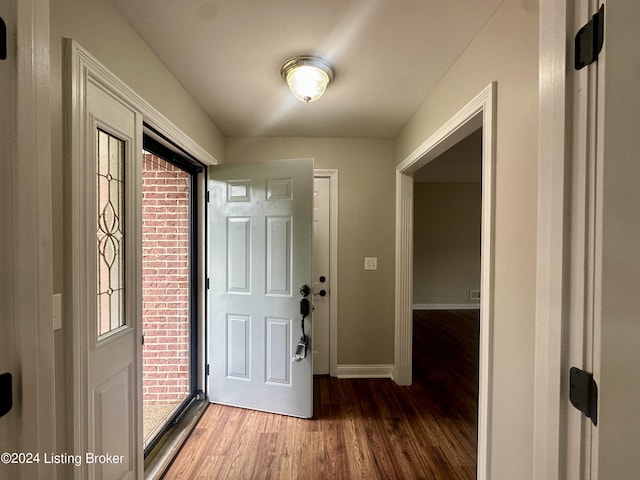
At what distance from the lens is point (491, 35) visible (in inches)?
46.3

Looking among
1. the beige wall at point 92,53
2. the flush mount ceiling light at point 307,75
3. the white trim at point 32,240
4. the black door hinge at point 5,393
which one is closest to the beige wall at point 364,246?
the flush mount ceiling light at point 307,75

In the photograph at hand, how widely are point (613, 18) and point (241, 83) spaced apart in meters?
1.72

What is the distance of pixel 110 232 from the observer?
1.22 meters

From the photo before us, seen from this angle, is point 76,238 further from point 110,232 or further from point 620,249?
point 620,249

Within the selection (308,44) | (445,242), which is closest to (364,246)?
(308,44)

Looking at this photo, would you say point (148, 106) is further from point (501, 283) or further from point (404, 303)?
point (404, 303)

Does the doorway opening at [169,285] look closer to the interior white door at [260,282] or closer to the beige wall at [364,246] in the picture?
the interior white door at [260,282]

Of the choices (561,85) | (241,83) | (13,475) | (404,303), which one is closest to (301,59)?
(241,83)

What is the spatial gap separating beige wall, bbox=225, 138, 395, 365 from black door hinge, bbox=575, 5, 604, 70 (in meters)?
2.12

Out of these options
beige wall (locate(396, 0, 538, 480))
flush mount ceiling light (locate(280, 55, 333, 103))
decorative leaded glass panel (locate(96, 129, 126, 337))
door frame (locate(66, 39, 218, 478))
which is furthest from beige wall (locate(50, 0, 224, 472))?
beige wall (locate(396, 0, 538, 480))

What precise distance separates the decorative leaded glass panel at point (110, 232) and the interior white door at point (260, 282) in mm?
950

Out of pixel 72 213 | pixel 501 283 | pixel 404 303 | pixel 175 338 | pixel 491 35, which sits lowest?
pixel 175 338

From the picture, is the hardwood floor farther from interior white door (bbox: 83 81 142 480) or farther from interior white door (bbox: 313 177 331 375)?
interior white door (bbox: 83 81 142 480)

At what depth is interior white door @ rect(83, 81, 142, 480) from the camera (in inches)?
41.4
